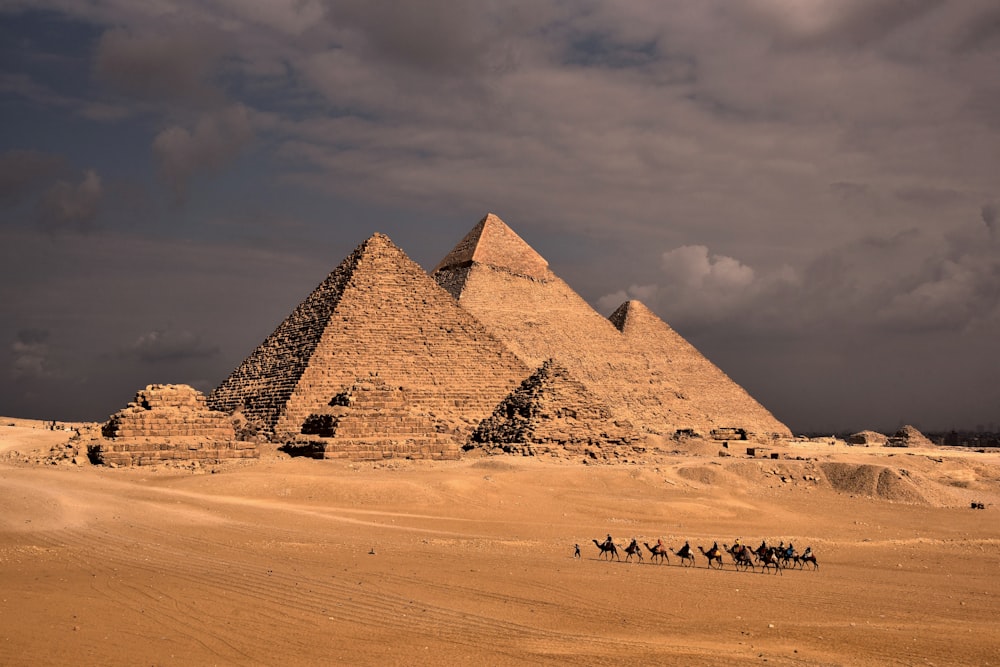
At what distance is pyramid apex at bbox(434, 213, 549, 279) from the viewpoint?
208 feet

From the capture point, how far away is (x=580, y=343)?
208 ft

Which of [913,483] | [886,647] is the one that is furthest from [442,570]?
[913,483]

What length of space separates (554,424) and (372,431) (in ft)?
20.6

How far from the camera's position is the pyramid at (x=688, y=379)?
214 ft

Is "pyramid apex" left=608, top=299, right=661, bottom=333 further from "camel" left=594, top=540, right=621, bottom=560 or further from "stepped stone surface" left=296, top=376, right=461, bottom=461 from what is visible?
"camel" left=594, top=540, right=621, bottom=560

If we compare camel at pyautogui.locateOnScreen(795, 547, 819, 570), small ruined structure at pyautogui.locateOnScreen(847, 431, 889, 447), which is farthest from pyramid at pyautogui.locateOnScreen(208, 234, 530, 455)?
small ruined structure at pyautogui.locateOnScreen(847, 431, 889, 447)

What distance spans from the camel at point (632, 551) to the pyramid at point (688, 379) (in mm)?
49280

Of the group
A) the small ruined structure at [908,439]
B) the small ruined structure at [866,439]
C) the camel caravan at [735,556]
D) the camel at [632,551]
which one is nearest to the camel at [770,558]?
the camel caravan at [735,556]

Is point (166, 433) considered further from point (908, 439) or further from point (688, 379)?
point (688, 379)

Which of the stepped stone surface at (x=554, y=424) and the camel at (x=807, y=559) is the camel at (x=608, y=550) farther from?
the stepped stone surface at (x=554, y=424)

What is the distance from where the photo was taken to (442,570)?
11.5 metres

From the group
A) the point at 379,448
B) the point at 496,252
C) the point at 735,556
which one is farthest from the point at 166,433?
the point at 496,252

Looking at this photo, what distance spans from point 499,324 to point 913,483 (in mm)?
36196

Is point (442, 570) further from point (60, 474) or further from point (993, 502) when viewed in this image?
point (993, 502)
